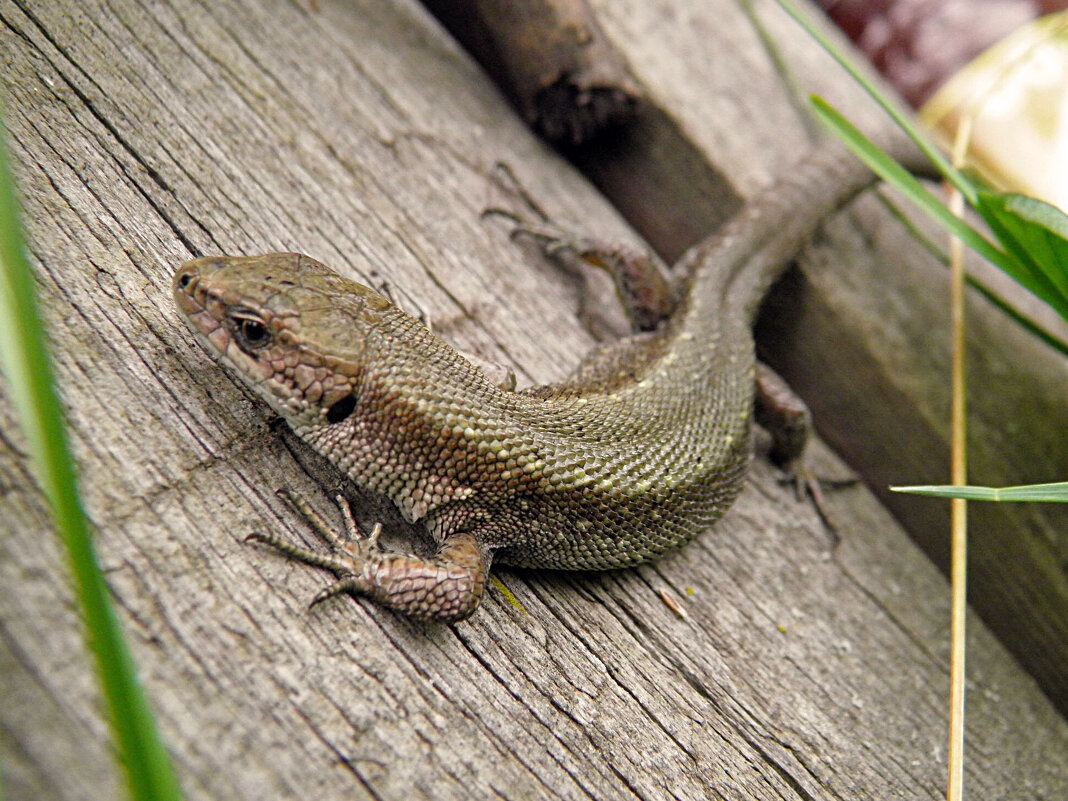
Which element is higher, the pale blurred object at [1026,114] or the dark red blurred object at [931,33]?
the dark red blurred object at [931,33]

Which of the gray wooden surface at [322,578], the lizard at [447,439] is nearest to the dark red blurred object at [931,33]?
the gray wooden surface at [322,578]

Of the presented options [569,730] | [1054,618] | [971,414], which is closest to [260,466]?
[569,730]

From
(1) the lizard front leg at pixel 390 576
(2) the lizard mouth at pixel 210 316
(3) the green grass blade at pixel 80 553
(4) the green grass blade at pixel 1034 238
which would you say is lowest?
(4) the green grass blade at pixel 1034 238

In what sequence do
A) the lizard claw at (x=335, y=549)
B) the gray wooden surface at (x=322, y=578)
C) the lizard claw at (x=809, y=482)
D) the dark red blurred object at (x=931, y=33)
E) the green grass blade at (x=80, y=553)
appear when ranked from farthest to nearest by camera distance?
the dark red blurred object at (x=931, y=33) < the lizard claw at (x=809, y=482) < the lizard claw at (x=335, y=549) < the gray wooden surface at (x=322, y=578) < the green grass blade at (x=80, y=553)

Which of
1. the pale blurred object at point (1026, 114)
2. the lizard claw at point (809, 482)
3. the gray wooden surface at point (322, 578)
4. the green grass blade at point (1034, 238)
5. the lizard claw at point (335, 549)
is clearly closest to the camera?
the gray wooden surface at point (322, 578)

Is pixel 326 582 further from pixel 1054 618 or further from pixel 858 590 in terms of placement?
pixel 1054 618

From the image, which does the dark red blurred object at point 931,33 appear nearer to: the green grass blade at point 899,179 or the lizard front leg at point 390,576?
the green grass blade at point 899,179
